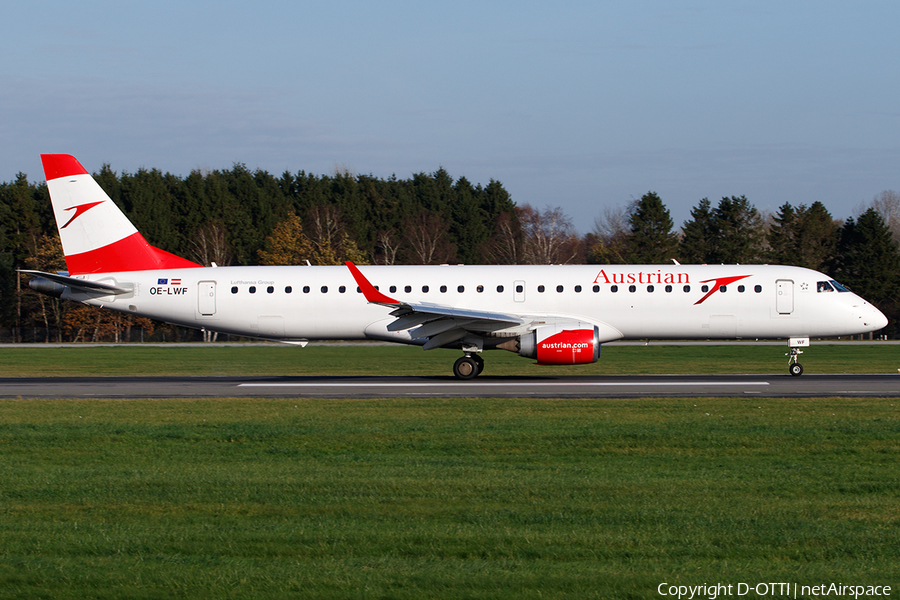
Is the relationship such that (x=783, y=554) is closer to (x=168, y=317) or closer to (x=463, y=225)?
(x=168, y=317)

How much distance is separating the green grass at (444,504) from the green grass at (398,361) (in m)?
16.0

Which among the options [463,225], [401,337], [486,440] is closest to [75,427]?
[486,440]

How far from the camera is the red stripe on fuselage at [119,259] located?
93.1 ft

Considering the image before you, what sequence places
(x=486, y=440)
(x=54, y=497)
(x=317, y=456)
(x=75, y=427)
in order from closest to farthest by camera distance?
(x=54, y=497) < (x=317, y=456) < (x=486, y=440) < (x=75, y=427)

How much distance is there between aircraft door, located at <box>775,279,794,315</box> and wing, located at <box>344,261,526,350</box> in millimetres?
7792

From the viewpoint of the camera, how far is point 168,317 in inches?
1115

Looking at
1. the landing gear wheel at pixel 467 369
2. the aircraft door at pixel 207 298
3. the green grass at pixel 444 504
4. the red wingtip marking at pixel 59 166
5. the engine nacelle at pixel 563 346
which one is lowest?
the green grass at pixel 444 504

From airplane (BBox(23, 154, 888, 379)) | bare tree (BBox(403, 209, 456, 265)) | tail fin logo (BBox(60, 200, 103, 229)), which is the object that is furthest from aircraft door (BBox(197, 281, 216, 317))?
bare tree (BBox(403, 209, 456, 265))

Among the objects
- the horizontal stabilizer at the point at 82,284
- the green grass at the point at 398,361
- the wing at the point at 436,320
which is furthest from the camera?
the green grass at the point at 398,361

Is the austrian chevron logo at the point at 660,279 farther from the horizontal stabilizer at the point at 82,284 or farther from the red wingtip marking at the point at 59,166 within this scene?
the red wingtip marking at the point at 59,166

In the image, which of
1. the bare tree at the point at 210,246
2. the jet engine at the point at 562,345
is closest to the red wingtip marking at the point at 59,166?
the jet engine at the point at 562,345

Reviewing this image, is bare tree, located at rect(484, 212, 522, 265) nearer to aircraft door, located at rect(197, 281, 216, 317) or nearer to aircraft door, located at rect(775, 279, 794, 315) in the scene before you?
aircraft door, located at rect(775, 279, 794, 315)

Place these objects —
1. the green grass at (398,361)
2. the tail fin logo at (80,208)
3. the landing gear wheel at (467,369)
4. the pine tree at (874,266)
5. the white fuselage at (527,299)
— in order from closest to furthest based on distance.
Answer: the landing gear wheel at (467,369), the white fuselage at (527,299), the tail fin logo at (80,208), the green grass at (398,361), the pine tree at (874,266)

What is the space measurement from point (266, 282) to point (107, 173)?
80.2 metres
